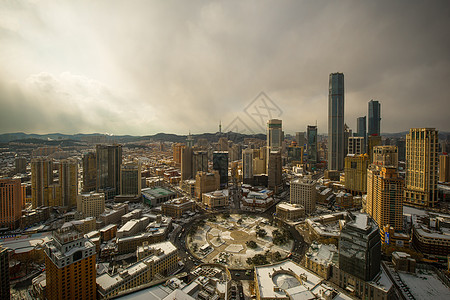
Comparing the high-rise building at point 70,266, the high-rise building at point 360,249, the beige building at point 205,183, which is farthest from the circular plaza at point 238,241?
the high-rise building at point 70,266

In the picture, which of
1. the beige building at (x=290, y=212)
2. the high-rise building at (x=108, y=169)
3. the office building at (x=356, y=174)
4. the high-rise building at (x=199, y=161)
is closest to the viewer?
the beige building at (x=290, y=212)

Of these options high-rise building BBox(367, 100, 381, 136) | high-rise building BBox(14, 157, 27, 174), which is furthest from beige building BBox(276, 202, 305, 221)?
high-rise building BBox(367, 100, 381, 136)

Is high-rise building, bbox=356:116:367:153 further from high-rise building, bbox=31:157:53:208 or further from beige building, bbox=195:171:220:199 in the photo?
high-rise building, bbox=31:157:53:208

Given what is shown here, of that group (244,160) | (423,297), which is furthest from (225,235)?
(244,160)

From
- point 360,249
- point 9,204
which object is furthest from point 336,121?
point 9,204

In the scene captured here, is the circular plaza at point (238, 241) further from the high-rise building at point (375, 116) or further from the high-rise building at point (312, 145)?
the high-rise building at point (375, 116)

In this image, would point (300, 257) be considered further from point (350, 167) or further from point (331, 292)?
point (350, 167)

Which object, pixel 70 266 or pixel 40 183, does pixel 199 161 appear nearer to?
pixel 40 183
